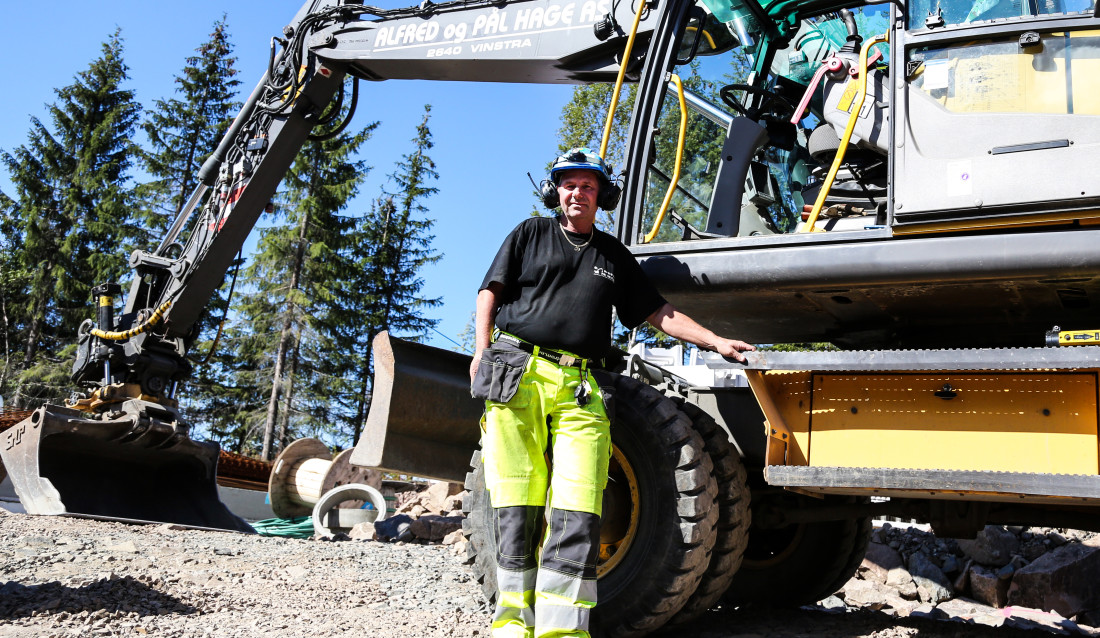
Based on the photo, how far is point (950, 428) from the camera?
391 centimetres

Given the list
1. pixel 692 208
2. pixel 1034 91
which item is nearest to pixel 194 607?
pixel 692 208

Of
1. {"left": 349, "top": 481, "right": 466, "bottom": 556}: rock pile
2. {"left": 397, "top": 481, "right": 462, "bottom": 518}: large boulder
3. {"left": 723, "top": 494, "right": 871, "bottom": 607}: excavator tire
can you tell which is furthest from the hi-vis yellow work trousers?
{"left": 397, "top": 481, "right": 462, "bottom": 518}: large boulder

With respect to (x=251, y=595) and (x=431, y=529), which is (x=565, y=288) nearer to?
(x=251, y=595)

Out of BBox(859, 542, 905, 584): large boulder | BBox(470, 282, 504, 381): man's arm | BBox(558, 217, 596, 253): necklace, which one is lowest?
BBox(859, 542, 905, 584): large boulder

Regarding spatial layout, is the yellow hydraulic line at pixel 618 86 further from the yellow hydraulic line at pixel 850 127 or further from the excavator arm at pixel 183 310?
the excavator arm at pixel 183 310

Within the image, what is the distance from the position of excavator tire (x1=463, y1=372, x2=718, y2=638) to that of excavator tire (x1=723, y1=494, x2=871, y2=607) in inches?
67.3

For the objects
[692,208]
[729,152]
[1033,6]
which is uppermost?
[1033,6]

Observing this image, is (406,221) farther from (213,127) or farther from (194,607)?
(194,607)

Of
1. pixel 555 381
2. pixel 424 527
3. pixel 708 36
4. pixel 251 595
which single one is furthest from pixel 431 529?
pixel 708 36

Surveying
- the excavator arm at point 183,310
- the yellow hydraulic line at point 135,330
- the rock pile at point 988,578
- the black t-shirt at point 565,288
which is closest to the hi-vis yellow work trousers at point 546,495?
the black t-shirt at point 565,288

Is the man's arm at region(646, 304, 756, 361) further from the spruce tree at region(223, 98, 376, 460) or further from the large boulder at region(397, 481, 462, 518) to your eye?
the spruce tree at region(223, 98, 376, 460)

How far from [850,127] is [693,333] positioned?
1.15 metres

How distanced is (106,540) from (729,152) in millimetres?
4746

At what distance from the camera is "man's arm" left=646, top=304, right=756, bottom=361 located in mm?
4137
